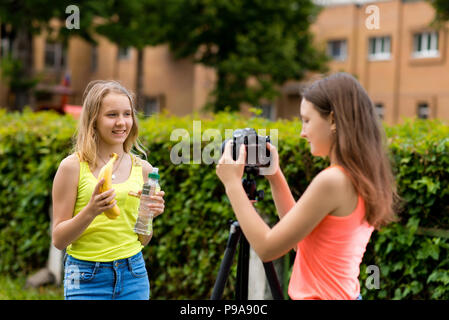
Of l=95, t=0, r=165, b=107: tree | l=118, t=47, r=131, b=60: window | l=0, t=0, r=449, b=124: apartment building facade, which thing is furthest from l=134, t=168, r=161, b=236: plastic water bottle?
l=118, t=47, r=131, b=60: window

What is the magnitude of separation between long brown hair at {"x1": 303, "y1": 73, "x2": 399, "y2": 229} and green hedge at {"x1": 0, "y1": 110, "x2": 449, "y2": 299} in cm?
178

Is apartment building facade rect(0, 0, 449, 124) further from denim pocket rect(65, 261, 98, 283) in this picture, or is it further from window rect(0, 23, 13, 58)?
denim pocket rect(65, 261, 98, 283)

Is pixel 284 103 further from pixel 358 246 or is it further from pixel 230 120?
pixel 358 246

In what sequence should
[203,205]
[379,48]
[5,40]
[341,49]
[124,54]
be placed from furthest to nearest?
[124,54] < [341,49] < [5,40] < [379,48] < [203,205]

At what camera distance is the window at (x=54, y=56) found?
33344 mm

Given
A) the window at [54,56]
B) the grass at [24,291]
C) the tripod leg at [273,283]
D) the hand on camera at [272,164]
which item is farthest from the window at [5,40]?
the hand on camera at [272,164]

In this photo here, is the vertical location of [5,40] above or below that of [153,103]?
above

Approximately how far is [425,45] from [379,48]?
2534mm

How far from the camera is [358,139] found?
1.95m

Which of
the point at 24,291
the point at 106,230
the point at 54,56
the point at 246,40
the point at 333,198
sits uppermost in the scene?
the point at 246,40

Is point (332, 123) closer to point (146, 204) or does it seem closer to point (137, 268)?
point (146, 204)

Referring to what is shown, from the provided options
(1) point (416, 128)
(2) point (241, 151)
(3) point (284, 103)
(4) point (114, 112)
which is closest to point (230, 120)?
(1) point (416, 128)

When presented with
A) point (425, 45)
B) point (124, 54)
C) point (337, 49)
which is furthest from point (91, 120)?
point (124, 54)

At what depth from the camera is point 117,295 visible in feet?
8.68
